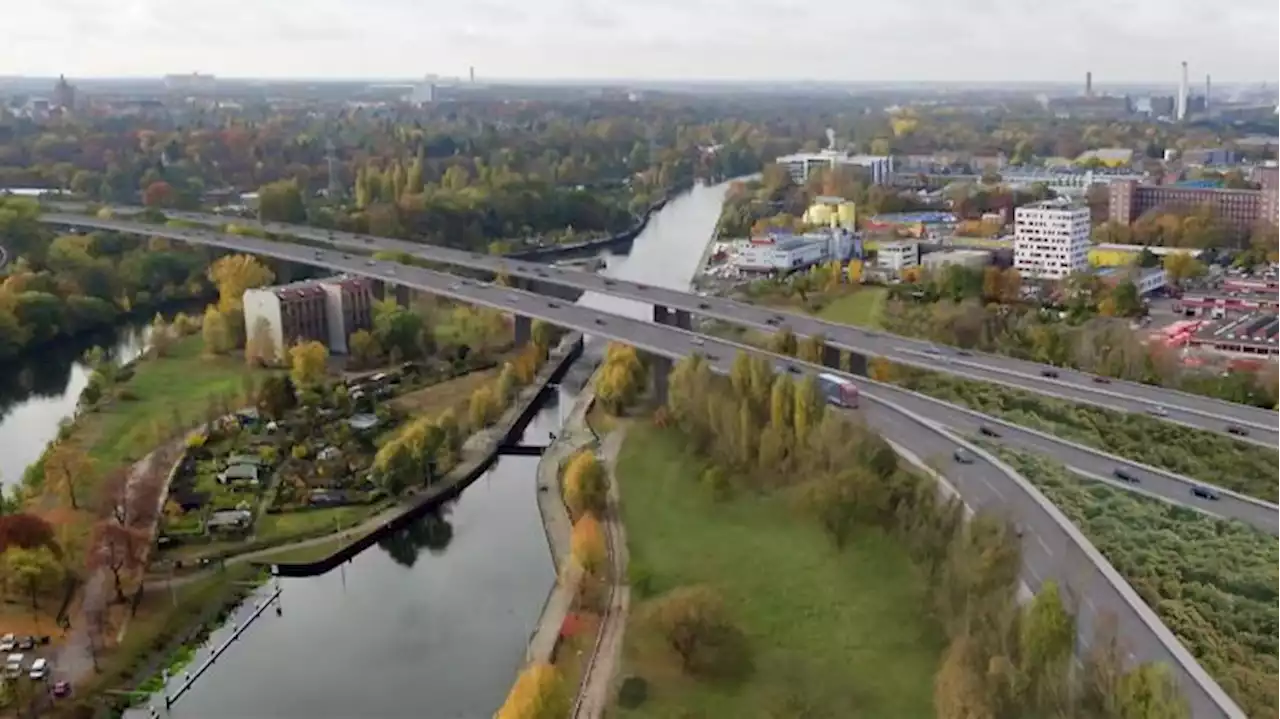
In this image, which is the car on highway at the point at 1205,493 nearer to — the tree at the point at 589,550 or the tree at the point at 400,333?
the tree at the point at 589,550

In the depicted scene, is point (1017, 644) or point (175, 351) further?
point (175, 351)

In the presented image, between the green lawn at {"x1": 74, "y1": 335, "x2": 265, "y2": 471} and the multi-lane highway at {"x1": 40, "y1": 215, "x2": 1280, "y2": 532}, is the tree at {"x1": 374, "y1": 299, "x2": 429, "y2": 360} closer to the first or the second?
the multi-lane highway at {"x1": 40, "y1": 215, "x2": 1280, "y2": 532}

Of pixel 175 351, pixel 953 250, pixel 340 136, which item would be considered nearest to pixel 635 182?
pixel 340 136

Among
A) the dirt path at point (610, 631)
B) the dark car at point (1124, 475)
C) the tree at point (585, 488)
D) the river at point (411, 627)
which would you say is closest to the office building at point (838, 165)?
the river at point (411, 627)

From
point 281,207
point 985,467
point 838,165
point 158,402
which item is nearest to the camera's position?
point 985,467

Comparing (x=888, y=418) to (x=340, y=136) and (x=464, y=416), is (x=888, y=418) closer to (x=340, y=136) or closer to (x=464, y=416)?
(x=464, y=416)

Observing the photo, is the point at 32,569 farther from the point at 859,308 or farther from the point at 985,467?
the point at 859,308

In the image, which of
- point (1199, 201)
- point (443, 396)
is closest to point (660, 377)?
point (443, 396)
